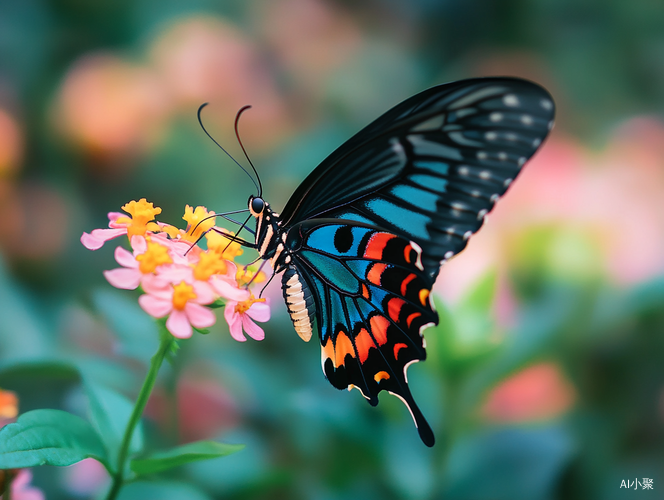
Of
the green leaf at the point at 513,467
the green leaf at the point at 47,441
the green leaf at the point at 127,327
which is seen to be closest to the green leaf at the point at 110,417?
the green leaf at the point at 47,441

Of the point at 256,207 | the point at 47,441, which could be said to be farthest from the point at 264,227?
the point at 47,441

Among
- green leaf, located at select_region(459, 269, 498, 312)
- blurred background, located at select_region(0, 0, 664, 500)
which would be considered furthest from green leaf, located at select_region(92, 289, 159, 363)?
green leaf, located at select_region(459, 269, 498, 312)

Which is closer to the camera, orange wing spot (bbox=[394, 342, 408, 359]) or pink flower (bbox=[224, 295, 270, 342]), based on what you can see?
pink flower (bbox=[224, 295, 270, 342])

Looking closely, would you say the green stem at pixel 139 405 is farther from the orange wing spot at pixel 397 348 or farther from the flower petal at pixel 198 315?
the orange wing spot at pixel 397 348

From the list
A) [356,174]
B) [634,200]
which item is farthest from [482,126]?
[634,200]

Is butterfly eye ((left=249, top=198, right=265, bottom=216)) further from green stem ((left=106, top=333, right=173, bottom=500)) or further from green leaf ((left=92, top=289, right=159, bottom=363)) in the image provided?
green stem ((left=106, top=333, right=173, bottom=500))

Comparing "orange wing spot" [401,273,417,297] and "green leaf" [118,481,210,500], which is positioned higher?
"orange wing spot" [401,273,417,297]
